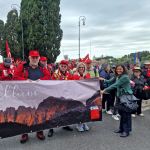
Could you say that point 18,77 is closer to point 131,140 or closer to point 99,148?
point 99,148

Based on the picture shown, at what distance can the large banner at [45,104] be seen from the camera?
10.4 feet

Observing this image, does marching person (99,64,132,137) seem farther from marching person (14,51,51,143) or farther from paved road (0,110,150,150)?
marching person (14,51,51,143)

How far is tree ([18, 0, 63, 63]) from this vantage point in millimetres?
23469

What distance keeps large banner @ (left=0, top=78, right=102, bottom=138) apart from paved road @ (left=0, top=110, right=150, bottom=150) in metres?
0.28

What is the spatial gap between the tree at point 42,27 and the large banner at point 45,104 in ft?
69.0

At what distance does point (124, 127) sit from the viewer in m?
3.58

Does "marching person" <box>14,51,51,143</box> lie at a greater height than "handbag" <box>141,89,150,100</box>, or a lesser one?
greater

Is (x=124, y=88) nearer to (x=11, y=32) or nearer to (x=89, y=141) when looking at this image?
(x=89, y=141)

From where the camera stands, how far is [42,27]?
78.0ft

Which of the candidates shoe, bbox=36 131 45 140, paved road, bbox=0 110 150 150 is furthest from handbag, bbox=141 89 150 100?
shoe, bbox=36 131 45 140

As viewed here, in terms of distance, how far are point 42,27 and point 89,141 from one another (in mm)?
22952

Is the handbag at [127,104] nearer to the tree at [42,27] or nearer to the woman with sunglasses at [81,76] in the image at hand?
the woman with sunglasses at [81,76]

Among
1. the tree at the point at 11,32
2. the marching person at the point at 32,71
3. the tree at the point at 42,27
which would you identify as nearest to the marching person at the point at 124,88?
the marching person at the point at 32,71

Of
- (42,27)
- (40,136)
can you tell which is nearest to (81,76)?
(40,136)
